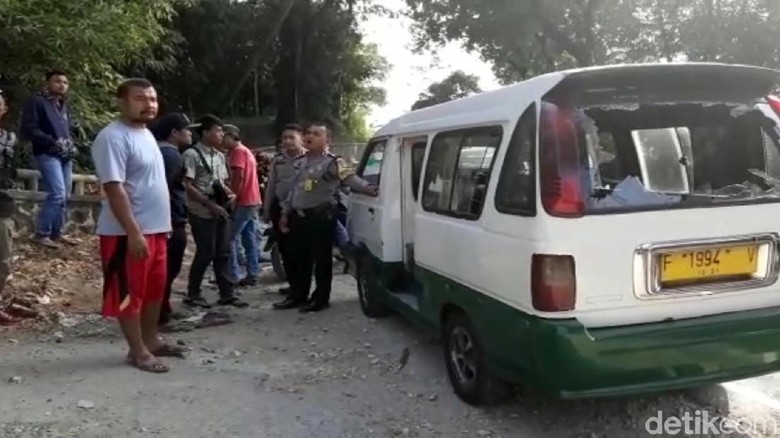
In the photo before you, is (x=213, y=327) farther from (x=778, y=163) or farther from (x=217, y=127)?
(x=778, y=163)

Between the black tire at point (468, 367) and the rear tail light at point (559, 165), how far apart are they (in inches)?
37.7

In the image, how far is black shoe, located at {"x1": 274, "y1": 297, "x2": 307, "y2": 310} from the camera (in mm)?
6668

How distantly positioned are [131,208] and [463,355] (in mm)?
2102

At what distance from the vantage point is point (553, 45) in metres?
26.4

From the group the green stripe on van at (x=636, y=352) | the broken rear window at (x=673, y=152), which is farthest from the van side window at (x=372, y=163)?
the green stripe on van at (x=636, y=352)

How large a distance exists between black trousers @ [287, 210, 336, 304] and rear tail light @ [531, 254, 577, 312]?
3316 mm

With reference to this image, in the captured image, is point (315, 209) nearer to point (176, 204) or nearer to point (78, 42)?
point (176, 204)

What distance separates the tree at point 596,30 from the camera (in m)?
17.6

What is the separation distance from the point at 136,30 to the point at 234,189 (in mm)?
3330

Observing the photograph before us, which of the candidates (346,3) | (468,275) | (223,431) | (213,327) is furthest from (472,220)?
(346,3)

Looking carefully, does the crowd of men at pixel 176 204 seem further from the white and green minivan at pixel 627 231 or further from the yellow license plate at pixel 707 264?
the yellow license plate at pixel 707 264

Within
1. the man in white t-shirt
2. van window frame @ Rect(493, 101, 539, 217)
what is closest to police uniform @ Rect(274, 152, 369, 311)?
the man in white t-shirt

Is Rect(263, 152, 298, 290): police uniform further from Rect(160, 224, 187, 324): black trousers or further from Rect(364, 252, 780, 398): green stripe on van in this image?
Rect(364, 252, 780, 398): green stripe on van

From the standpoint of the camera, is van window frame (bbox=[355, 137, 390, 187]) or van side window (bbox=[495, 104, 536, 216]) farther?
van window frame (bbox=[355, 137, 390, 187])
